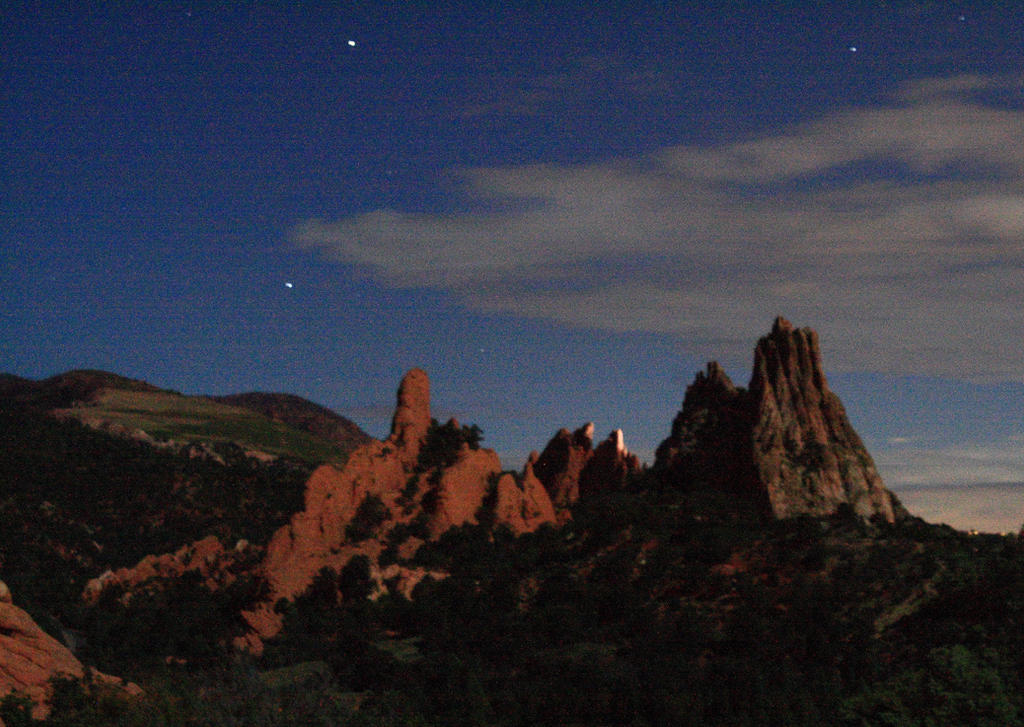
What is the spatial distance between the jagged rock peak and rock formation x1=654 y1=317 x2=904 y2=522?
59.2 ft

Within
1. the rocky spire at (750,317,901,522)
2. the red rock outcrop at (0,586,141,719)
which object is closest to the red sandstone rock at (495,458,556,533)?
the rocky spire at (750,317,901,522)

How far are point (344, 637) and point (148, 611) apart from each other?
17.6m

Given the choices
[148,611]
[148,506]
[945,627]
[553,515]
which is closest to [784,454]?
[553,515]

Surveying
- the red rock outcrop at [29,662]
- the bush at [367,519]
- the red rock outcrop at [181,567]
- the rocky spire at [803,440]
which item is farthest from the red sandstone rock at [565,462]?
the red rock outcrop at [29,662]

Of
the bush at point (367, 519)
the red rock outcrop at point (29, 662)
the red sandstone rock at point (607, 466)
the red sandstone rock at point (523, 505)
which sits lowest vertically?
the red rock outcrop at point (29, 662)

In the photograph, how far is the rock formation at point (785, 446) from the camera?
246ft

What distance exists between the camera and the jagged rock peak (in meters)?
85.1

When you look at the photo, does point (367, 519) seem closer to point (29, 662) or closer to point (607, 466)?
point (607, 466)

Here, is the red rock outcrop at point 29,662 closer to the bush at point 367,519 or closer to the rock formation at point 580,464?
the bush at point 367,519

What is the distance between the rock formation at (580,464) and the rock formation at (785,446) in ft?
39.4

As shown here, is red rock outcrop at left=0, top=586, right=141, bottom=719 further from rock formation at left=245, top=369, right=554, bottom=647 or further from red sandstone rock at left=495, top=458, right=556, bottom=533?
red sandstone rock at left=495, top=458, right=556, bottom=533

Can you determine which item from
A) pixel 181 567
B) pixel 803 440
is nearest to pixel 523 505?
pixel 803 440

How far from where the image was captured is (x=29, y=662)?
124 feet

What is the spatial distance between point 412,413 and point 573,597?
73.0ft
